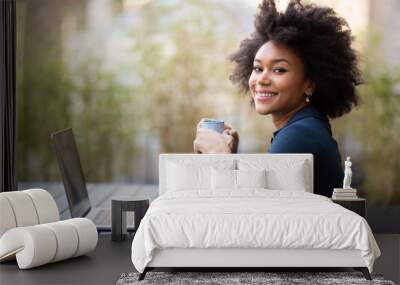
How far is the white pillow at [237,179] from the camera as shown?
247 inches

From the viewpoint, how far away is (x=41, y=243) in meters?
5.35

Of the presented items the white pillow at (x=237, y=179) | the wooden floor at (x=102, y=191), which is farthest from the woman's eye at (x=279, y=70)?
the wooden floor at (x=102, y=191)

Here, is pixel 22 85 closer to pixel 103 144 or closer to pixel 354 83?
pixel 103 144

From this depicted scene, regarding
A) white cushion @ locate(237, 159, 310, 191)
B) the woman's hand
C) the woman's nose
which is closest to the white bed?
white cushion @ locate(237, 159, 310, 191)

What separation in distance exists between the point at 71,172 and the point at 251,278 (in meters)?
2.37

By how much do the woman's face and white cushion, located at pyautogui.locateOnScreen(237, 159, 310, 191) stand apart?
2.84 feet

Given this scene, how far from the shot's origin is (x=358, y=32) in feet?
26.7

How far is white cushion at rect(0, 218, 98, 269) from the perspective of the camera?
5.34 meters

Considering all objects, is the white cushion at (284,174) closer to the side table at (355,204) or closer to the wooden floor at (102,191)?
the side table at (355,204)

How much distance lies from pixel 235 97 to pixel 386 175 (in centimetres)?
176

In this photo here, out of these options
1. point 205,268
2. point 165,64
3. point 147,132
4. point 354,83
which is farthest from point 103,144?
point 205,268

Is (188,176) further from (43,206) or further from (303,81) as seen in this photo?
(303,81)

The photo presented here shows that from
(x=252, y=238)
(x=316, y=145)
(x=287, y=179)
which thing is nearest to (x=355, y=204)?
(x=287, y=179)

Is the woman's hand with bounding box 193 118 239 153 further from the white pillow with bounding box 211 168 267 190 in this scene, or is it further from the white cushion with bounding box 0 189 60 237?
the white cushion with bounding box 0 189 60 237
